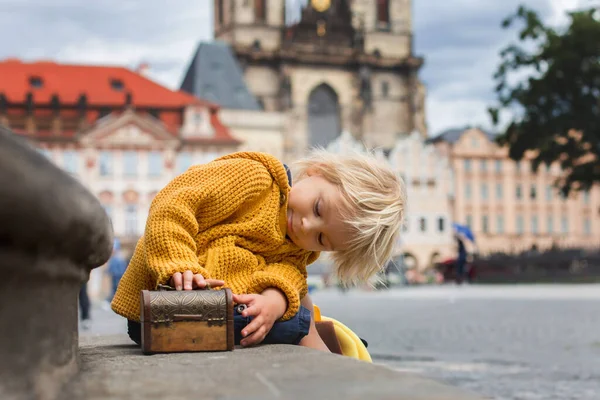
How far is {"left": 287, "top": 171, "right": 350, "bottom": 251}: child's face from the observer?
10.4 feet

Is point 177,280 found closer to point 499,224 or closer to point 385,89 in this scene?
point 385,89

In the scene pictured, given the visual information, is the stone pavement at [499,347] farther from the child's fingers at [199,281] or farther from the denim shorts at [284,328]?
the child's fingers at [199,281]

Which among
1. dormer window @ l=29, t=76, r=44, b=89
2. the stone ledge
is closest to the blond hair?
the stone ledge

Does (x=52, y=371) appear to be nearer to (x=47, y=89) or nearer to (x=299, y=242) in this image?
(x=299, y=242)

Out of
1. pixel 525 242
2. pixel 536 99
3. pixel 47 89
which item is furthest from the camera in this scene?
pixel 525 242

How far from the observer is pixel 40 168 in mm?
1573

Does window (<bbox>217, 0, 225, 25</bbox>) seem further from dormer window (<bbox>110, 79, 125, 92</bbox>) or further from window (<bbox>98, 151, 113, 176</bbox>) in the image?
window (<bbox>98, 151, 113, 176</bbox>)

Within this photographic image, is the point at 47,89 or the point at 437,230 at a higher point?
the point at 47,89

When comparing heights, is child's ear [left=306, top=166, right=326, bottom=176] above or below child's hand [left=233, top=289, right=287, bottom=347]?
above

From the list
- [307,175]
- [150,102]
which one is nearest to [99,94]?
[150,102]

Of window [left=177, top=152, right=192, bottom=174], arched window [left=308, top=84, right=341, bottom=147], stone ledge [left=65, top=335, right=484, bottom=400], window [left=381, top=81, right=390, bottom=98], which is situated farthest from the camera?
window [left=381, top=81, right=390, bottom=98]

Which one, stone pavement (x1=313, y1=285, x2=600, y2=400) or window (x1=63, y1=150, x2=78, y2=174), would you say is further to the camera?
window (x1=63, y1=150, x2=78, y2=174)

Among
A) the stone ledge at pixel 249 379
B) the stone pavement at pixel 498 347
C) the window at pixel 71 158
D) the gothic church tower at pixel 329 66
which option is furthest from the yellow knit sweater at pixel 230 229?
the gothic church tower at pixel 329 66

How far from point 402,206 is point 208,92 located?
57.0 metres
